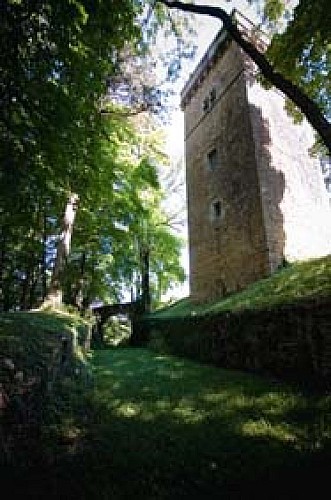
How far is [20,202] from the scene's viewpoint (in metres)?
6.67

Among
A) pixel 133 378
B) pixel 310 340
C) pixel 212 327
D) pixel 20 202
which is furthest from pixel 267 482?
pixel 212 327

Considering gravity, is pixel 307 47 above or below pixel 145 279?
above

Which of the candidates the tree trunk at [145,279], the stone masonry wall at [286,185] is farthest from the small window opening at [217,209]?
the tree trunk at [145,279]

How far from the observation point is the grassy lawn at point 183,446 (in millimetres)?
3428

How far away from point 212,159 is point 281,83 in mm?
13551

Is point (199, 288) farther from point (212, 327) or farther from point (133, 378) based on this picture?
point (133, 378)

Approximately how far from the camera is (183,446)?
4.51 meters

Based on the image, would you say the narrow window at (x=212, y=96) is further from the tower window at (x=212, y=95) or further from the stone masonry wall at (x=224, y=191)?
the stone masonry wall at (x=224, y=191)

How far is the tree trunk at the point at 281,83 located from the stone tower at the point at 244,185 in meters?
8.50

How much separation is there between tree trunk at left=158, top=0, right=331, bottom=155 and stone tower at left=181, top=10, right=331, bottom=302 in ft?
27.9

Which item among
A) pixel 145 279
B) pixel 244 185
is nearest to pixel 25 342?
pixel 244 185

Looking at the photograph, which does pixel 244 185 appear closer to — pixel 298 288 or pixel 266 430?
pixel 298 288

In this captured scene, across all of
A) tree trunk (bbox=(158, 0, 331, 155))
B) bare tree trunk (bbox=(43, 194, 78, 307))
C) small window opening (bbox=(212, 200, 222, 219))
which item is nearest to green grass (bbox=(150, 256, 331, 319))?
tree trunk (bbox=(158, 0, 331, 155))

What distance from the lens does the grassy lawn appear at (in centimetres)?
343
